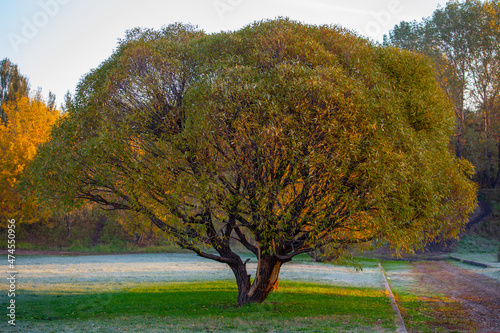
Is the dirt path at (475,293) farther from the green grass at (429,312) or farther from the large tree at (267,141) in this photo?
the large tree at (267,141)

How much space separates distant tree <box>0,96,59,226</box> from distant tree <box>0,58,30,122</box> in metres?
19.5

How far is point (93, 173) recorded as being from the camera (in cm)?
1525

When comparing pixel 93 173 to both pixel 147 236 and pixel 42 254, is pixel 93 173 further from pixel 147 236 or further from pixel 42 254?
pixel 147 236

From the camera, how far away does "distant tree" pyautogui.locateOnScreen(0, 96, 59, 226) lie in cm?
4234

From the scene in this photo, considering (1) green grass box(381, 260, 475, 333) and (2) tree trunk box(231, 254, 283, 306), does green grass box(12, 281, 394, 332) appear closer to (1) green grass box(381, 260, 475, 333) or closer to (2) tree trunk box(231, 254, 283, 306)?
(2) tree trunk box(231, 254, 283, 306)

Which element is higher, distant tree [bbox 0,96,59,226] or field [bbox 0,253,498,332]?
distant tree [bbox 0,96,59,226]

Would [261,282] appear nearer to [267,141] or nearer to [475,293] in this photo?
[267,141]

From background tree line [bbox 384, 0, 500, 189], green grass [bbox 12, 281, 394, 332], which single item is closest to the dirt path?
green grass [bbox 12, 281, 394, 332]

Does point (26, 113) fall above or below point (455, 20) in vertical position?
below

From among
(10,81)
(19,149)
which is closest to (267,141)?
(19,149)

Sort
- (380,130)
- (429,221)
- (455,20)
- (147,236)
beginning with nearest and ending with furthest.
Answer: (380,130) → (429,221) → (455,20) → (147,236)

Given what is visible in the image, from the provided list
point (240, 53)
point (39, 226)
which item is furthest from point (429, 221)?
point (39, 226)

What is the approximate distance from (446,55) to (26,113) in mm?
49563

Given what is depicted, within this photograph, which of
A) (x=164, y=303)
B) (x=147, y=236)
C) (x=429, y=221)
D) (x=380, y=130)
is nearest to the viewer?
(x=380, y=130)
